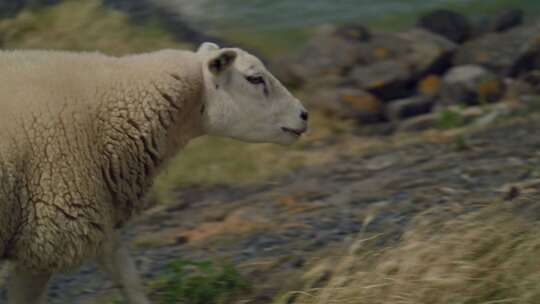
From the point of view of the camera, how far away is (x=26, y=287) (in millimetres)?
6211

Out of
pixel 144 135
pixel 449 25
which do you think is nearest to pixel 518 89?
pixel 449 25

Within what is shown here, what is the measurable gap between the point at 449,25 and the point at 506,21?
791mm

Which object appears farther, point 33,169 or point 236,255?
point 236,255

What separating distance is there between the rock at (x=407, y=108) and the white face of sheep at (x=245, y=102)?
5647mm

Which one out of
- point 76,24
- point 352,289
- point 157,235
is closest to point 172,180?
point 157,235

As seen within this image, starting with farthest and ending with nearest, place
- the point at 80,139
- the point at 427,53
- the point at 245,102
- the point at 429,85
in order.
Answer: the point at 427,53 → the point at 429,85 → the point at 245,102 → the point at 80,139

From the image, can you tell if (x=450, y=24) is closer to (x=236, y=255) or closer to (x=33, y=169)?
(x=236, y=255)

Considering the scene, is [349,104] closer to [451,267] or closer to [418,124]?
[418,124]

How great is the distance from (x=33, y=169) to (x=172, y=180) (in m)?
4.72

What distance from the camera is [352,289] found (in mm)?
6098

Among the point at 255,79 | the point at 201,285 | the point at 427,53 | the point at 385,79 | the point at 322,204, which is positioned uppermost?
the point at 255,79

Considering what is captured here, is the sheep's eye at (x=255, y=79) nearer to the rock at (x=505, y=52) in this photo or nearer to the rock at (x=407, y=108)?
the rock at (x=407, y=108)

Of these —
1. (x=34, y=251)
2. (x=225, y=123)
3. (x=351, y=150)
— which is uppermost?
(x=225, y=123)

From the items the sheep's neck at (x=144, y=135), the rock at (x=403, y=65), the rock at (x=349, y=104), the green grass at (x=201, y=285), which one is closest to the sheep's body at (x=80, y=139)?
the sheep's neck at (x=144, y=135)
